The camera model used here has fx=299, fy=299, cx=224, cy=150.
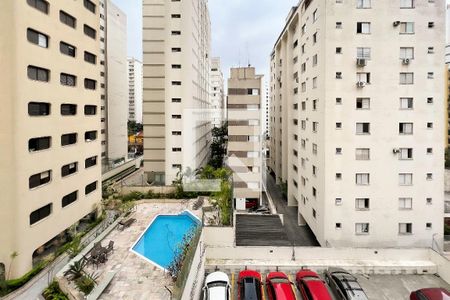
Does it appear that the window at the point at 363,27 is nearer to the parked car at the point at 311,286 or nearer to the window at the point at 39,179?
the parked car at the point at 311,286

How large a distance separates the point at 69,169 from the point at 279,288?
40.3 ft

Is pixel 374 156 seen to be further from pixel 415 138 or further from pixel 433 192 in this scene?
pixel 433 192

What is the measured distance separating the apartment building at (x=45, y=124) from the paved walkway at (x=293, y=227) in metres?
14.2

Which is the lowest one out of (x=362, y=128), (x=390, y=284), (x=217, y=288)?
(x=390, y=284)

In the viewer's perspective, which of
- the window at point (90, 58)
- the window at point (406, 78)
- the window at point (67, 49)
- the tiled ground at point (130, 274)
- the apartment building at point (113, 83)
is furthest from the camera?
the apartment building at point (113, 83)

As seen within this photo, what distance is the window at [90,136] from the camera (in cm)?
1816

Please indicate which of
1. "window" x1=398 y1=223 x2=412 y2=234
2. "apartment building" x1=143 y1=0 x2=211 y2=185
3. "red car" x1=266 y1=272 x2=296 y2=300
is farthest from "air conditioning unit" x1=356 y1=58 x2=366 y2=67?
"apartment building" x1=143 y1=0 x2=211 y2=185

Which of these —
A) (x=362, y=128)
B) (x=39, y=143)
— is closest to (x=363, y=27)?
(x=362, y=128)

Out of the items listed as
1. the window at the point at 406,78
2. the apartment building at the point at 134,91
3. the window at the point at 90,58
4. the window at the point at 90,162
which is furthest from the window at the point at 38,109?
the apartment building at the point at 134,91

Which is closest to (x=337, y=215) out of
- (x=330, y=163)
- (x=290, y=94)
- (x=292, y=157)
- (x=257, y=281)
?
(x=330, y=163)

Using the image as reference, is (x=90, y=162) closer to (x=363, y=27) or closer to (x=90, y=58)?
(x=90, y=58)

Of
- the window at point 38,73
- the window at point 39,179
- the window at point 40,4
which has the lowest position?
the window at point 39,179

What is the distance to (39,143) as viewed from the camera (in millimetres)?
13531

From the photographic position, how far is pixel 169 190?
76.5 feet
